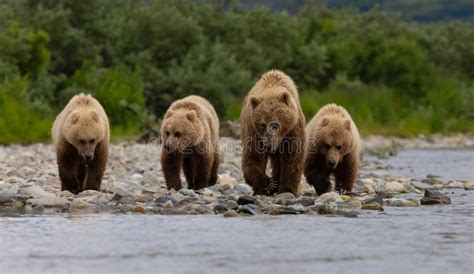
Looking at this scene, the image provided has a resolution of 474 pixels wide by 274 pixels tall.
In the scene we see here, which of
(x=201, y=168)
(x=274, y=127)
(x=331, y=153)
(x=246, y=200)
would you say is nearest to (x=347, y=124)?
(x=331, y=153)

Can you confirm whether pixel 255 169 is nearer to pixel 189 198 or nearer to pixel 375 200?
pixel 189 198

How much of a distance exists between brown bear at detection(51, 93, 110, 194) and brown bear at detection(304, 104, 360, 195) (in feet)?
7.58

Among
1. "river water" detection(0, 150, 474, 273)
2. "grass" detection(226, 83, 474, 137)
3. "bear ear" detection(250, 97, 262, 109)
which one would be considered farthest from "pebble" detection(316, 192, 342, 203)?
"grass" detection(226, 83, 474, 137)

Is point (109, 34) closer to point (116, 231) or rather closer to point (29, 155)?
point (29, 155)

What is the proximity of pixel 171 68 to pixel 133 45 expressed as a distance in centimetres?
201

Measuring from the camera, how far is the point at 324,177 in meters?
12.0

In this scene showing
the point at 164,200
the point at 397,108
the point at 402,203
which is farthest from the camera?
the point at 397,108

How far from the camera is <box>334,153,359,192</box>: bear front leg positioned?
12109 millimetres

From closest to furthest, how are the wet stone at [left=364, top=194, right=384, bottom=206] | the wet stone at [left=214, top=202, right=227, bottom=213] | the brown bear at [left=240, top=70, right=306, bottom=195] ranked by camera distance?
the wet stone at [left=214, top=202, right=227, bottom=213], the brown bear at [left=240, top=70, right=306, bottom=195], the wet stone at [left=364, top=194, right=384, bottom=206]

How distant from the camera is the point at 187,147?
12.4m

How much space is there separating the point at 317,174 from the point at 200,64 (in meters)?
20.9

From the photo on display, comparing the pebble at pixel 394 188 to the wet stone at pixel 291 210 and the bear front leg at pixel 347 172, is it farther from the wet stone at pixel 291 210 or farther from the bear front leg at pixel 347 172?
the wet stone at pixel 291 210

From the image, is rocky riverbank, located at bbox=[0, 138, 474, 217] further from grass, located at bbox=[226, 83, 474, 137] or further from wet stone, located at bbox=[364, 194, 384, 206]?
grass, located at bbox=[226, 83, 474, 137]

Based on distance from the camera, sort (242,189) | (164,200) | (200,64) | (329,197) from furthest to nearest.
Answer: (200,64) → (242,189) → (329,197) → (164,200)
